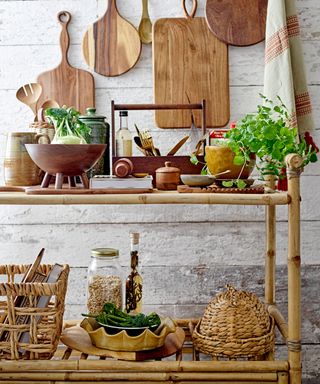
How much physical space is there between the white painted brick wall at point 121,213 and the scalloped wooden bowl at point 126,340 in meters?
0.50

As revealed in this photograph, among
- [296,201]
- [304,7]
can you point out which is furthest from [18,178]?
[304,7]

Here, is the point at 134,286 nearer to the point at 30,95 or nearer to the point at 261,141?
the point at 261,141

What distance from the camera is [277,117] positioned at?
2016 millimetres

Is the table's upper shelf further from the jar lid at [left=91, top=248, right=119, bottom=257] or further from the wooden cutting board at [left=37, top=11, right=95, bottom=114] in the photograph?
the wooden cutting board at [left=37, top=11, right=95, bottom=114]

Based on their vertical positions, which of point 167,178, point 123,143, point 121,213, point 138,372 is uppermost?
point 123,143

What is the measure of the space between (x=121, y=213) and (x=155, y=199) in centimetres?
60

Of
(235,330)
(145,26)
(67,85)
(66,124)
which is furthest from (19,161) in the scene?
(235,330)

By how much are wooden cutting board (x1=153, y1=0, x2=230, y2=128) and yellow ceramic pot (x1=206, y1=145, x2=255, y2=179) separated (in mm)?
412

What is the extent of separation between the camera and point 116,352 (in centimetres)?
165

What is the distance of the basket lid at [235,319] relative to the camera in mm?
1688

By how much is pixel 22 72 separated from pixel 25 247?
58cm

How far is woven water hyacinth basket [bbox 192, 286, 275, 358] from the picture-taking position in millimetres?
1673

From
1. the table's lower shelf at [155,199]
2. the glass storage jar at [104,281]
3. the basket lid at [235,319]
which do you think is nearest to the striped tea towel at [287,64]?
the table's lower shelf at [155,199]

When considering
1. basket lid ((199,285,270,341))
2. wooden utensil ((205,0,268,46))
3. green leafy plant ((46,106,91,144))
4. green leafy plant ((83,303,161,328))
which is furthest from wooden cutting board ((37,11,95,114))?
basket lid ((199,285,270,341))
